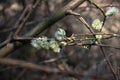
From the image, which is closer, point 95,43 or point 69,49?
point 95,43

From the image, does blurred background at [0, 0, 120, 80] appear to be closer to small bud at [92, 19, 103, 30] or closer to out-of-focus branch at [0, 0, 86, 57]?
out-of-focus branch at [0, 0, 86, 57]

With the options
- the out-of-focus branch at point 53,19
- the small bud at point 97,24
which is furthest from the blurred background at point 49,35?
the small bud at point 97,24

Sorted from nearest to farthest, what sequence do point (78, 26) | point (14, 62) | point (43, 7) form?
point (14, 62)
point (43, 7)
point (78, 26)

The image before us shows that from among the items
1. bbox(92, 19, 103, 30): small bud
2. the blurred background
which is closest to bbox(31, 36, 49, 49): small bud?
bbox(92, 19, 103, 30): small bud

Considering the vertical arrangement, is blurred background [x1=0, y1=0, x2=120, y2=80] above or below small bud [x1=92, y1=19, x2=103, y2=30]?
below

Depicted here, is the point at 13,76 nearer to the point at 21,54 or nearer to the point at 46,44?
the point at 21,54

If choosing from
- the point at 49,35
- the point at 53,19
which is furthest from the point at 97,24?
the point at 49,35

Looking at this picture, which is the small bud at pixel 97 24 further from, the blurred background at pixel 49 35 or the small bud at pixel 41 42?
the blurred background at pixel 49 35

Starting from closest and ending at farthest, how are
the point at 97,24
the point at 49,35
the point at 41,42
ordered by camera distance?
the point at 41,42
the point at 97,24
the point at 49,35

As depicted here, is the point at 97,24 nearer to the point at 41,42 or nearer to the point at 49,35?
the point at 41,42

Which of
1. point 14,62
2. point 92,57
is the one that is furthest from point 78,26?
point 14,62

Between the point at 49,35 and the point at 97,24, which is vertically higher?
the point at 97,24
